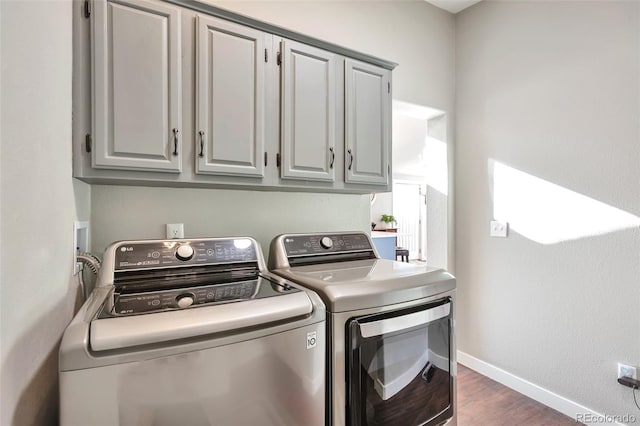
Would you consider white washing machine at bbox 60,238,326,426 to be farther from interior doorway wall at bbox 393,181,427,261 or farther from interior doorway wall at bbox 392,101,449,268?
interior doorway wall at bbox 393,181,427,261

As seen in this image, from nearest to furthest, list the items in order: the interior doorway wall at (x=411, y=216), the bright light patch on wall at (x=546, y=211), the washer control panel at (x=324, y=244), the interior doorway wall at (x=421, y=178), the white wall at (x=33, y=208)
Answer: the white wall at (x=33, y=208) < the washer control panel at (x=324, y=244) < the bright light patch on wall at (x=546, y=211) < the interior doorway wall at (x=421, y=178) < the interior doorway wall at (x=411, y=216)

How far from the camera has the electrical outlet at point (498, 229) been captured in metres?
2.35

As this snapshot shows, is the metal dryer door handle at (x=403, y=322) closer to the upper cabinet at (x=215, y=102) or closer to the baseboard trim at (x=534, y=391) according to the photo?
the upper cabinet at (x=215, y=102)

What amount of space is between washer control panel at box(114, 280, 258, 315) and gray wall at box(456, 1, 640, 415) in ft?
6.69

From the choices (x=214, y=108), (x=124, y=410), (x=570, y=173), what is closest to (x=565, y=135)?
(x=570, y=173)

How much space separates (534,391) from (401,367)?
1.63 m

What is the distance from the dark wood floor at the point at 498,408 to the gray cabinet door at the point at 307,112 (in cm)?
177

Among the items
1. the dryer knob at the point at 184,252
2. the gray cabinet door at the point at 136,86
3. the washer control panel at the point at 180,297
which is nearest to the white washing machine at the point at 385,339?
the washer control panel at the point at 180,297

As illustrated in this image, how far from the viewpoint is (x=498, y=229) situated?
2.40 m

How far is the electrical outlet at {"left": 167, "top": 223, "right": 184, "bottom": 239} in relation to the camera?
153 cm

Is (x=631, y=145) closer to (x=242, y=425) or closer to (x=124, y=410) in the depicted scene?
(x=242, y=425)

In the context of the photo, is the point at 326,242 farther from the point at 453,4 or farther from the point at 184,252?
the point at 453,4

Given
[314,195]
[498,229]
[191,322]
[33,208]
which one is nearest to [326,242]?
[314,195]

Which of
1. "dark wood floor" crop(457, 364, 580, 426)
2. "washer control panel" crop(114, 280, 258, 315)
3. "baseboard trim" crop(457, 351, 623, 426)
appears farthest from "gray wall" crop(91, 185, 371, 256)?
"baseboard trim" crop(457, 351, 623, 426)
